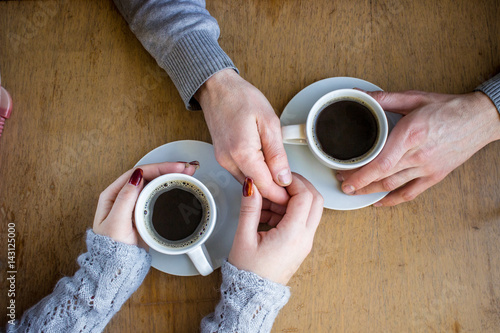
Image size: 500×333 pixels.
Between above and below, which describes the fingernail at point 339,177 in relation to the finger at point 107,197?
below

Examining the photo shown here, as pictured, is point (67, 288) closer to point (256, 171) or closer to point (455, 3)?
point (256, 171)

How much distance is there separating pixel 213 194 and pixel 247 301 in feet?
0.99

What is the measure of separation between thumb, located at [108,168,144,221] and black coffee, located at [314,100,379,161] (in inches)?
19.7

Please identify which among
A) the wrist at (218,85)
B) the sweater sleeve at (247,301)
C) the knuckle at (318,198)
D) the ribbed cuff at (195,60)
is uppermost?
the ribbed cuff at (195,60)

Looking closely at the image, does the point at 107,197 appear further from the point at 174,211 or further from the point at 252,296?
the point at 252,296

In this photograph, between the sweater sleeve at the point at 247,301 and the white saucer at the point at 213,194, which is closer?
the sweater sleeve at the point at 247,301

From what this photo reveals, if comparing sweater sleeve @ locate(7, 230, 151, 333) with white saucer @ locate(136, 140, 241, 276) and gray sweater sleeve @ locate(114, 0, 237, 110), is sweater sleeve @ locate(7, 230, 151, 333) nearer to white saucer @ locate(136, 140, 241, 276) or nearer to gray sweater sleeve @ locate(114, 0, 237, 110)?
white saucer @ locate(136, 140, 241, 276)

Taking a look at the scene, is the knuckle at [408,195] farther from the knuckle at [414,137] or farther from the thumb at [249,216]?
the thumb at [249,216]

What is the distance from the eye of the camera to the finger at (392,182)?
95cm

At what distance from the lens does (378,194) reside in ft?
3.18

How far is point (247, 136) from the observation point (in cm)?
87

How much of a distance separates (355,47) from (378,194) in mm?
466

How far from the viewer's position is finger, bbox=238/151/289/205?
34.3 inches

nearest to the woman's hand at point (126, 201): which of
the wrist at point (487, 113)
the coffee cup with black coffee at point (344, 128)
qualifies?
the coffee cup with black coffee at point (344, 128)
